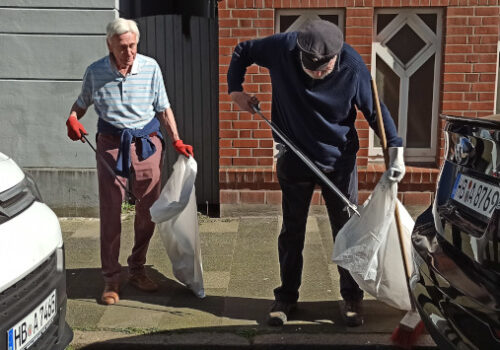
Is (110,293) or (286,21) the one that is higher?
(286,21)

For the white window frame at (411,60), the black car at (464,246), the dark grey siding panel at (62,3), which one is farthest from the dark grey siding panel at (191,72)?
the black car at (464,246)

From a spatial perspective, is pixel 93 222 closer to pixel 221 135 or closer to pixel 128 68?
pixel 221 135

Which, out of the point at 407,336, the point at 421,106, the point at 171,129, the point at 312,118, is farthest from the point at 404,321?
the point at 421,106

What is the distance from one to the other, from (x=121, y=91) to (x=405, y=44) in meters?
3.25

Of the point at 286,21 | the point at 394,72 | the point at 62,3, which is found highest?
the point at 62,3

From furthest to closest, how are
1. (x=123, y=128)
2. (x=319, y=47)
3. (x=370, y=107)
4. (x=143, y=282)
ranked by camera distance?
(x=143, y=282), (x=123, y=128), (x=370, y=107), (x=319, y=47)

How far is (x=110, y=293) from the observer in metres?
4.28

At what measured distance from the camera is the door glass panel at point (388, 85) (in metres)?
6.25

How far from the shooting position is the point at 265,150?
6.22 meters

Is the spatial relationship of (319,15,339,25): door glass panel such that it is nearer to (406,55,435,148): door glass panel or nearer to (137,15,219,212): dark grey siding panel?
(406,55,435,148): door glass panel

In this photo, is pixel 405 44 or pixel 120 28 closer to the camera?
pixel 120 28

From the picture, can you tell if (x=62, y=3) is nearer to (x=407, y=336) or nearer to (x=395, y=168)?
(x=395, y=168)

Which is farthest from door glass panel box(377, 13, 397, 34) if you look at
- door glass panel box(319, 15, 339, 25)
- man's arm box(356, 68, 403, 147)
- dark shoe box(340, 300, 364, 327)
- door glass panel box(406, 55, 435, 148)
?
dark shoe box(340, 300, 364, 327)

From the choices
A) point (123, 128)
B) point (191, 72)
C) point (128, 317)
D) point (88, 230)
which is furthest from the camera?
point (191, 72)
